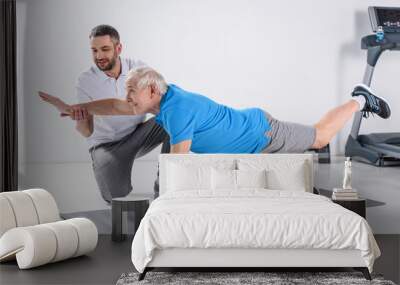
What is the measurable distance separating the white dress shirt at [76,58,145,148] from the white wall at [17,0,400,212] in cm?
12

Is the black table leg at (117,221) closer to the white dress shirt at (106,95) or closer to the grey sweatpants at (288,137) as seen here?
the white dress shirt at (106,95)

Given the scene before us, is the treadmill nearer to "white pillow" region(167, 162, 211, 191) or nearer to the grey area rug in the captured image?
"white pillow" region(167, 162, 211, 191)

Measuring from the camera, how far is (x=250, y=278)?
529cm

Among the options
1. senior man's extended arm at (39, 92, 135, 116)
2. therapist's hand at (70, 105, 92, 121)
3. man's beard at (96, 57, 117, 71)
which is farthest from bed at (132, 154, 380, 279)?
man's beard at (96, 57, 117, 71)

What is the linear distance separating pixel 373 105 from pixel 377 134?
0.31m

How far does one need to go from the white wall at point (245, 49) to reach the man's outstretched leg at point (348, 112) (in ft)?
0.25

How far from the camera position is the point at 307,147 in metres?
7.31

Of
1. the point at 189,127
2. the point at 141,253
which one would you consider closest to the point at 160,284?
the point at 141,253

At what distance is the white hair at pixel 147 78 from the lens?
728 centimetres

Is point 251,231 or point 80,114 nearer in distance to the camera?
point 251,231

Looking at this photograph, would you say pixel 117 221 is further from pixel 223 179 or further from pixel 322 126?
pixel 322 126

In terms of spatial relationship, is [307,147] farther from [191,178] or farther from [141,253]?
[141,253]

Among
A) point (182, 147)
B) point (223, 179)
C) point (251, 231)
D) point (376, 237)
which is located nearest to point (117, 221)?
point (182, 147)

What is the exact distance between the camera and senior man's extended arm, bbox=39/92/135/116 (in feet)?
24.1
